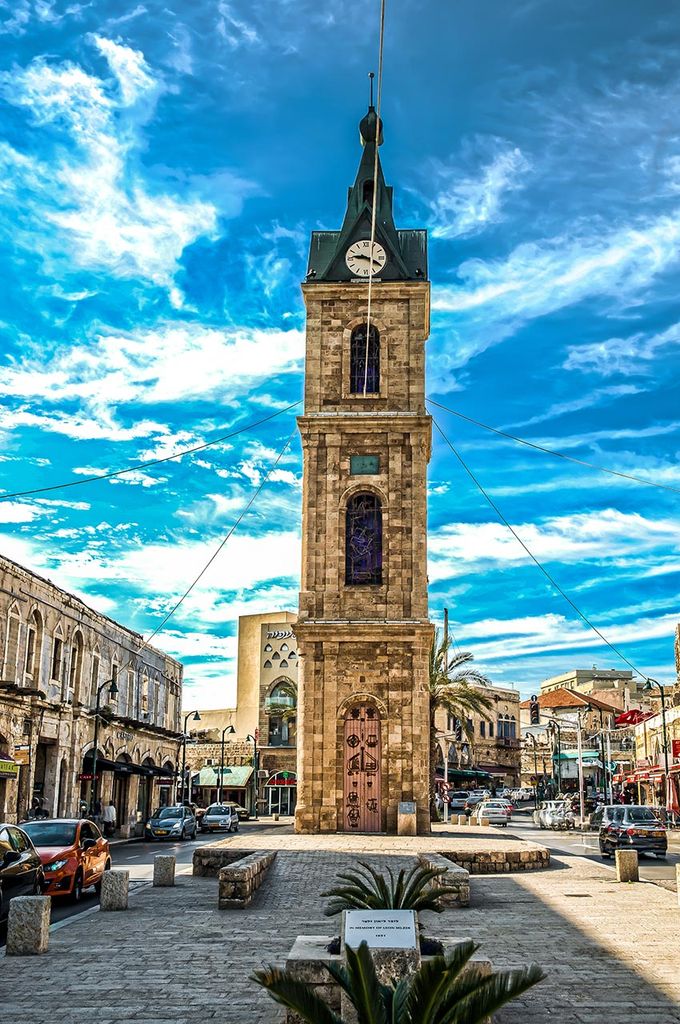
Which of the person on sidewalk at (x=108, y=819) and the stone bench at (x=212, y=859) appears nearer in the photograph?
the stone bench at (x=212, y=859)

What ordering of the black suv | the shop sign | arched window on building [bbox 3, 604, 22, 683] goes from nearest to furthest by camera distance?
the black suv
the shop sign
arched window on building [bbox 3, 604, 22, 683]

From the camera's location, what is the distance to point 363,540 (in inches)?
1377

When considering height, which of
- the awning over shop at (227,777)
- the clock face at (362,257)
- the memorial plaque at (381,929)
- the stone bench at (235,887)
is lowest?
the stone bench at (235,887)

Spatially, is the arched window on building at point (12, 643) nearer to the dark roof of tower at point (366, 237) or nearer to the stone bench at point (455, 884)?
the dark roof of tower at point (366, 237)

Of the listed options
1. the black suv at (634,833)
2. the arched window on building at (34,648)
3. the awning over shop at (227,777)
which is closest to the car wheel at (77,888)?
the black suv at (634,833)

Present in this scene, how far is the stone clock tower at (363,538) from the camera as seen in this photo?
32938 millimetres

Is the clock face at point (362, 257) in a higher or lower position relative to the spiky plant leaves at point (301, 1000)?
higher

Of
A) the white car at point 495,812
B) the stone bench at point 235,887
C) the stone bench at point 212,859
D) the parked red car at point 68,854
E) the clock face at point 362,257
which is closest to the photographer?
the stone bench at point 235,887

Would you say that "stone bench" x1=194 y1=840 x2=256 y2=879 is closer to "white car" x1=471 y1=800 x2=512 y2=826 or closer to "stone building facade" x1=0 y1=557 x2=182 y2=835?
"stone building facade" x1=0 y1=557 x2=182 y2=835

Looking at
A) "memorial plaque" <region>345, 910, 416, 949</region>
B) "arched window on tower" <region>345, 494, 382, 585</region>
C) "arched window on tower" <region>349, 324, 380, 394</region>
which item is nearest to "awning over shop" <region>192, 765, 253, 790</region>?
"arched window on tower" <region>345, 494, 382, 585</region>

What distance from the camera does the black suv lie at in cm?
3055

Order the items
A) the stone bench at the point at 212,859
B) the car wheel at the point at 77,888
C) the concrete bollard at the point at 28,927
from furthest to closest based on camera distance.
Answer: the stone bench at the point at 212,859 → the car wheel at the point at 77,888 → the concrete bollard at the point at 28,927

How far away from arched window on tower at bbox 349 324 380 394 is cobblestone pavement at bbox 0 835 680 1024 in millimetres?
19794

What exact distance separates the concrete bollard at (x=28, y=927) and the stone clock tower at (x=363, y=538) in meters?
21.0
